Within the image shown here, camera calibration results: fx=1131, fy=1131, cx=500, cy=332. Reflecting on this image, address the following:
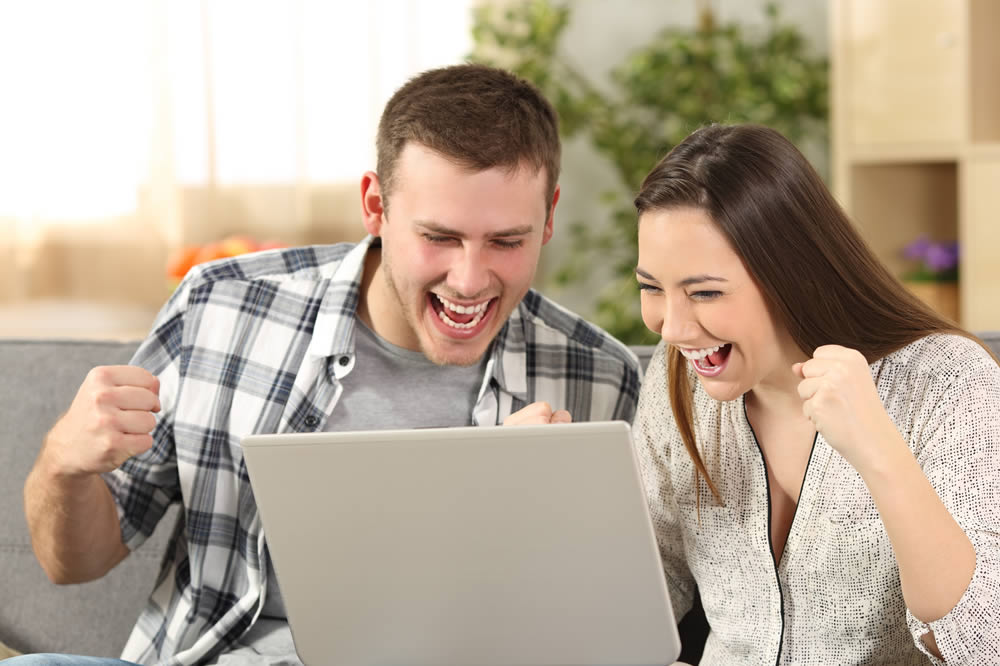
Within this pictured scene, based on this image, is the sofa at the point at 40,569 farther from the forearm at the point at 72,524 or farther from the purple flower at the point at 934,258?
the purple flower at the point at 934,258

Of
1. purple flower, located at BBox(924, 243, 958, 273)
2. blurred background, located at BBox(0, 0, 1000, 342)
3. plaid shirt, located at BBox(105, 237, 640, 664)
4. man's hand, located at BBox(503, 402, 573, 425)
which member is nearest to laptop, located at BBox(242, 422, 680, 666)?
man's hand, located at BBox(503, 402, 573, 425)

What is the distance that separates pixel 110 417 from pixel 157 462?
0.25 m

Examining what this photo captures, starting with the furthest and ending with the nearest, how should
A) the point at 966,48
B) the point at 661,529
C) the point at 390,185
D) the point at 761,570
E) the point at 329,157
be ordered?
1. the point at 329,157
2. the point at 966,48
3. the point at 390,185
4. the point at 661,529
5. the point at 761,570

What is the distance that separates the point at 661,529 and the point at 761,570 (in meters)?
0.15

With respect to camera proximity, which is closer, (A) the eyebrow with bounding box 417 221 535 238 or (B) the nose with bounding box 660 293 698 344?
(B) the nose with bounding box 660 293 698 344

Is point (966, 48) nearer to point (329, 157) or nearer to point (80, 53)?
point (329, 157)

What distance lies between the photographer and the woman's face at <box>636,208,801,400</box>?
3.63 ft

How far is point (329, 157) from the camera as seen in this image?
331 centimetres

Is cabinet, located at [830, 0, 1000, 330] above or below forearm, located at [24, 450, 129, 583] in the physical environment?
above

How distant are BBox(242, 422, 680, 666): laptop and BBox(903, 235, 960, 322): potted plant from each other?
7.00 ft

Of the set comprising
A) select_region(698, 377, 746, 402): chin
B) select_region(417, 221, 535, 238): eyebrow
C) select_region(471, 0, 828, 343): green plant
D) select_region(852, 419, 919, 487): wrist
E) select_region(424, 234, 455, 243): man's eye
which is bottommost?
select_region(852, 419, 919, 487): wrist

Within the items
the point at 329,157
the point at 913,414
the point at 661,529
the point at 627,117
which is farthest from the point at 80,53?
the point at 913,414

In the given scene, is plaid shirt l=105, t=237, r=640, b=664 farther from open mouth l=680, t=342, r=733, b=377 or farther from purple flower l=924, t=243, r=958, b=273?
purple flower l=924, t=243, r=958, b=273

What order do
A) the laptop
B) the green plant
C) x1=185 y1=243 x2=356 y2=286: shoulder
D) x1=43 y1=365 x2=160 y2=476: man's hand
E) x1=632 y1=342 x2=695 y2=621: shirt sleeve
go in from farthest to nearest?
the green plant → x1=185 y1=243 x2=356 y2=286: shoulder → x1=632 y1=342 x2=695 y2=621: shirt sleeve → x1=43 y1=365 x2=160 y2=476: man's hand → the laptop
